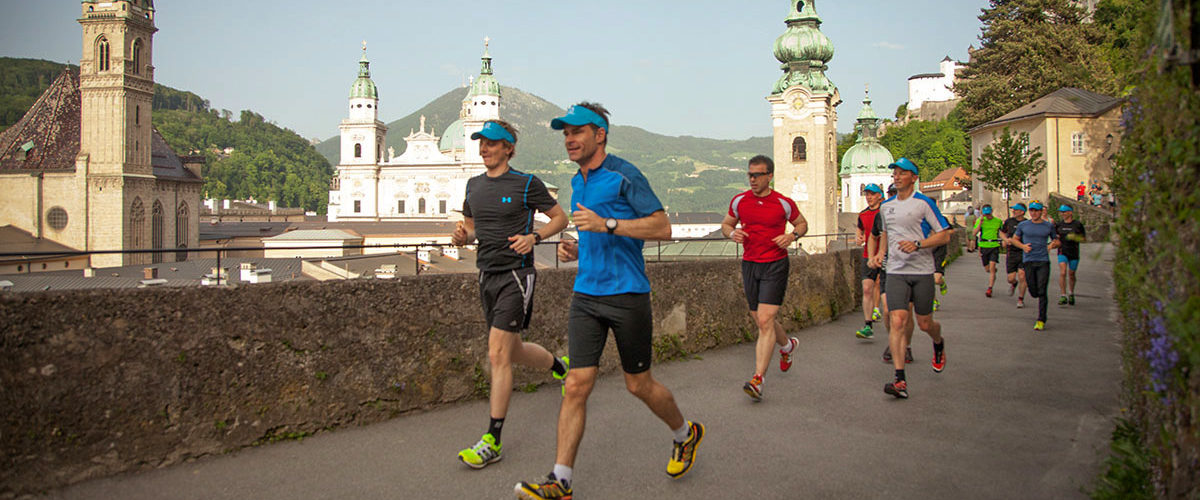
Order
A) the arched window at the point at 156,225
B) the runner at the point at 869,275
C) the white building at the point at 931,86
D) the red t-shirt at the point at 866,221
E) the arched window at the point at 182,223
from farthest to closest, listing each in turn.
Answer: the white building at the point at 931,86 < the arched window at the point at 182,223 < the arched window at the point at 156,225 < the red t-shirt at the point at 866,221 < the runner at the point at 869,275

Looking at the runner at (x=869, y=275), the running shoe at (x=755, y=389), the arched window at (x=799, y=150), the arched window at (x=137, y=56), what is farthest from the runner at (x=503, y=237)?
the arched window at (x=137, y=56)

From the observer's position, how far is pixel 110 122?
95.2 meters

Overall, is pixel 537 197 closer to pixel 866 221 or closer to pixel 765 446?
pixel 765 446

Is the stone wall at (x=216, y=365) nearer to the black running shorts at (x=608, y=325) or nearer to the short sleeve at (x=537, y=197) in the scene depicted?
the short sleeve at (x=537, y=197)

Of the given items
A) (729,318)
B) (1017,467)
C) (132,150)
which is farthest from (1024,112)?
(132,150)

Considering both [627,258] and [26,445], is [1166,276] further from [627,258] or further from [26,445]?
[26,445]

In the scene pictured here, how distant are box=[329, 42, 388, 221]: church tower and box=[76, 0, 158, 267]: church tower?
52681mm

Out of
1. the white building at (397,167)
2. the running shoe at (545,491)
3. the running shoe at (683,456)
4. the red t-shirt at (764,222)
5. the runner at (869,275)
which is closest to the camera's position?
the running shoe at (545,491)

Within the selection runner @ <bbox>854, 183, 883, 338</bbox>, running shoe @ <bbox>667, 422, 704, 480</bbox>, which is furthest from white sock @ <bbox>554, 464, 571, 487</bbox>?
runner @ <bbox>854, 183, 883, 338</bbox>

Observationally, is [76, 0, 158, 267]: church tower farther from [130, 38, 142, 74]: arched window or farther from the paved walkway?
the paved walkway

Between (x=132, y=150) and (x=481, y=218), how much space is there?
106 m

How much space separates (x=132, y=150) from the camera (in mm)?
97375

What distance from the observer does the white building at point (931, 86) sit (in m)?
166

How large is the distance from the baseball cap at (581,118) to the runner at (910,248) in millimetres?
3974
